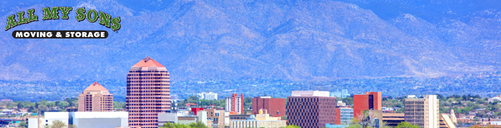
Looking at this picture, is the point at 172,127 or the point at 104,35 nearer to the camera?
the point at 104,35

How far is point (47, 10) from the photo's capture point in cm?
9925

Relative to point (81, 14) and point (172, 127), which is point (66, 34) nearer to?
point (81, 14)

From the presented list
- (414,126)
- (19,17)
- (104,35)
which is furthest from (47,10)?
(414,126)

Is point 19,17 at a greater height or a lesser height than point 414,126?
greater

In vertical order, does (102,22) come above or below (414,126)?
above

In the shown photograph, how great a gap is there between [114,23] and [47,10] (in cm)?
804

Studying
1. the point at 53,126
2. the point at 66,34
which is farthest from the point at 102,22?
the point at 53,126

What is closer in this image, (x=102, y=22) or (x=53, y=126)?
(x=102, y=22)

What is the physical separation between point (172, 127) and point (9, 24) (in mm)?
93378

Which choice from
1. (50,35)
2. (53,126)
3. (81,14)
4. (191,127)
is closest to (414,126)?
(191,127)

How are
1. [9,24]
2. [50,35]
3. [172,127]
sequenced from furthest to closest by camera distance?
[172,127]
[9,24]
[50,35]

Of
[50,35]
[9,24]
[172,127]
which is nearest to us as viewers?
[50,35]

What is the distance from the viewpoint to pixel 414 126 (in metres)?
197

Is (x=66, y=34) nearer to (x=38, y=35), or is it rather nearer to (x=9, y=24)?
(x=38, y=35)
